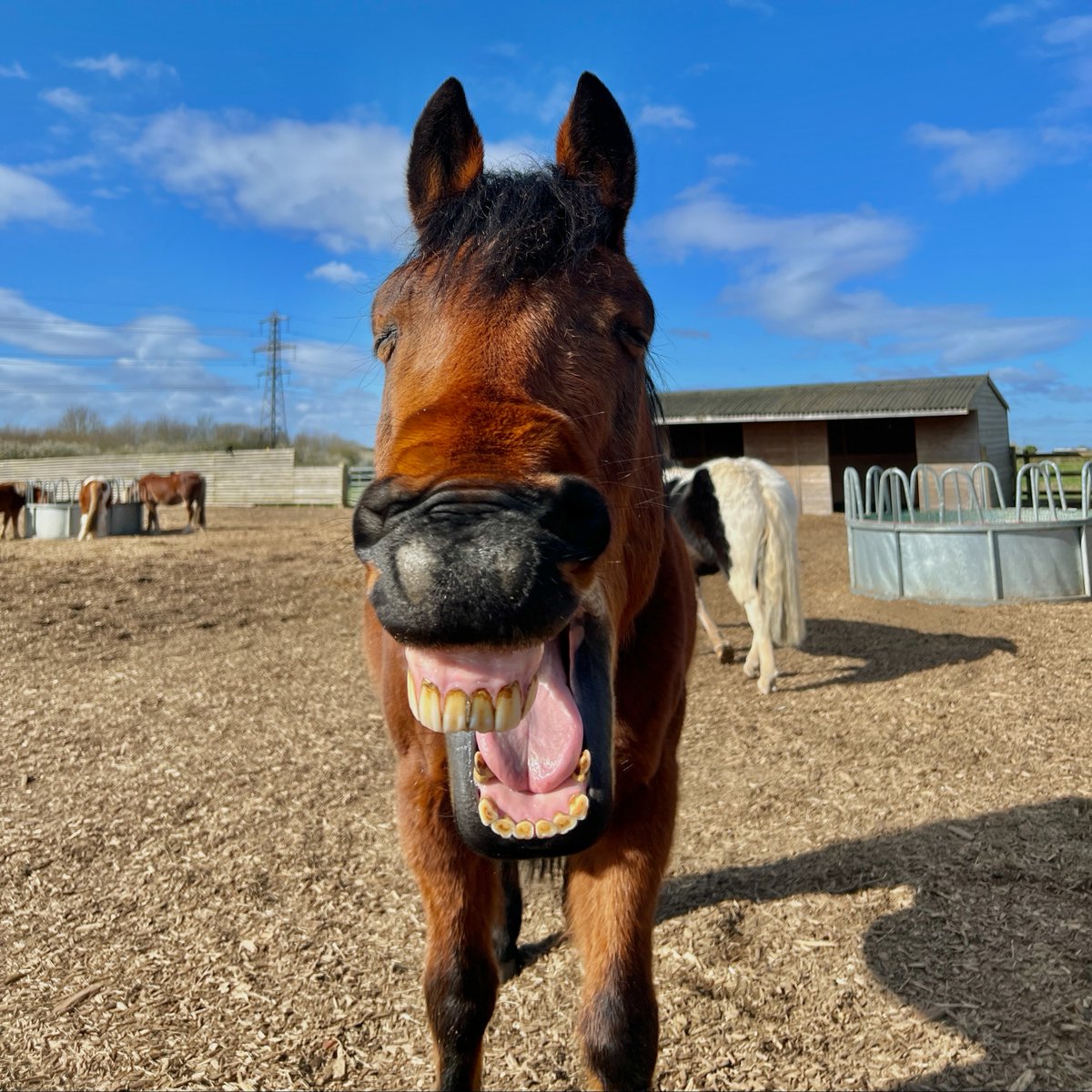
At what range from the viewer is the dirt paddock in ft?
8.73

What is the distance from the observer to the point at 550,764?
4.98ft

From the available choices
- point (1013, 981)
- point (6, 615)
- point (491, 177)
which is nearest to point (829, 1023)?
Answer: point (1013, 981)

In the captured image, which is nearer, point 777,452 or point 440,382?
point 440,382

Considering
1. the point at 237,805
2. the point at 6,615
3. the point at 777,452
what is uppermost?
the point at 777,452

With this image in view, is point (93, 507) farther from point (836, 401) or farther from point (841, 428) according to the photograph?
point (841, 428)

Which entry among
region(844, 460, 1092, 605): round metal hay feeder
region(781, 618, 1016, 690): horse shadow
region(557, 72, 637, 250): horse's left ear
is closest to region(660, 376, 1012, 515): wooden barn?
region(844, 460, 1092, 605): round metal hay feeder

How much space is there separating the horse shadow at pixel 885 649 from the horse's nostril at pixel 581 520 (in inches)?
261

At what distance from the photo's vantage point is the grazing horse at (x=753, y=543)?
7547mm

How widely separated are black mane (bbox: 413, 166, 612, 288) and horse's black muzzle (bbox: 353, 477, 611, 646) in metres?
0.72

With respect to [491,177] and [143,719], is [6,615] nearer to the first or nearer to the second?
[143,719]

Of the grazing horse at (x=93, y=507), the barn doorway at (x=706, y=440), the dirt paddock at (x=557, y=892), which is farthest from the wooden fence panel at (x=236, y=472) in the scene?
the dirt paddock at (x=557, y=892)

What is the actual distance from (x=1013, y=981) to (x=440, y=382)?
Answer: 320cm

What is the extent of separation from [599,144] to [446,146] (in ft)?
1.46

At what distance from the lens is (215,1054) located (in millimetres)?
2676
